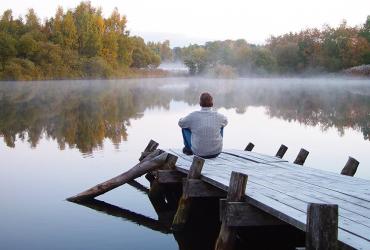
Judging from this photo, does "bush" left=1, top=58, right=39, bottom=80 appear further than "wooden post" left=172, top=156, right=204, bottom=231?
Yes

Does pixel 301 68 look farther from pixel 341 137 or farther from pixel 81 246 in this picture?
pixel 81 246

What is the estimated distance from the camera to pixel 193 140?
28.4 feet

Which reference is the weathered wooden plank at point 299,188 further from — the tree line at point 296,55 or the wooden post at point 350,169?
the tree line at point 296,55

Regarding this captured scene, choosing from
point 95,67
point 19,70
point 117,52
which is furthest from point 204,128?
point 117,52

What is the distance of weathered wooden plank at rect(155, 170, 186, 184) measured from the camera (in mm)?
8562

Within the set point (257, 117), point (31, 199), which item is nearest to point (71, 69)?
point (257, 117)

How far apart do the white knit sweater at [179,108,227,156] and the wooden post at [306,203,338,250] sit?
4385 millimetres

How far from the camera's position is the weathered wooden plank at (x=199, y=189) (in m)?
7.32

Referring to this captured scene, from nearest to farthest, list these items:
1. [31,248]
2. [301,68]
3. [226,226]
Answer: [226,226]
[31,248]
[301,68]

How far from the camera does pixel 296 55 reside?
84875 millimetres

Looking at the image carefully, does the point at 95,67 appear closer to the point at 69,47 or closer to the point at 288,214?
the point at 69,47

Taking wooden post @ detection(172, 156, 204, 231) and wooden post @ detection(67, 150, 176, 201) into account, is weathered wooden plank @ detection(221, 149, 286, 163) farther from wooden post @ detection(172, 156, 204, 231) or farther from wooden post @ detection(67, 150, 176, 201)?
wooden post @ detection(172, 156, 204, 231)

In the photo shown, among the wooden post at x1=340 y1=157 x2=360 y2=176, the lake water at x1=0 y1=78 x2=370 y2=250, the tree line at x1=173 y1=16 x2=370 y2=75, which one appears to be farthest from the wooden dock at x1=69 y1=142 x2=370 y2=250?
the tree line at x1=173 y1=16 x2=370 y2=75

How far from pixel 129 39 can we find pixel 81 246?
92761 mm
